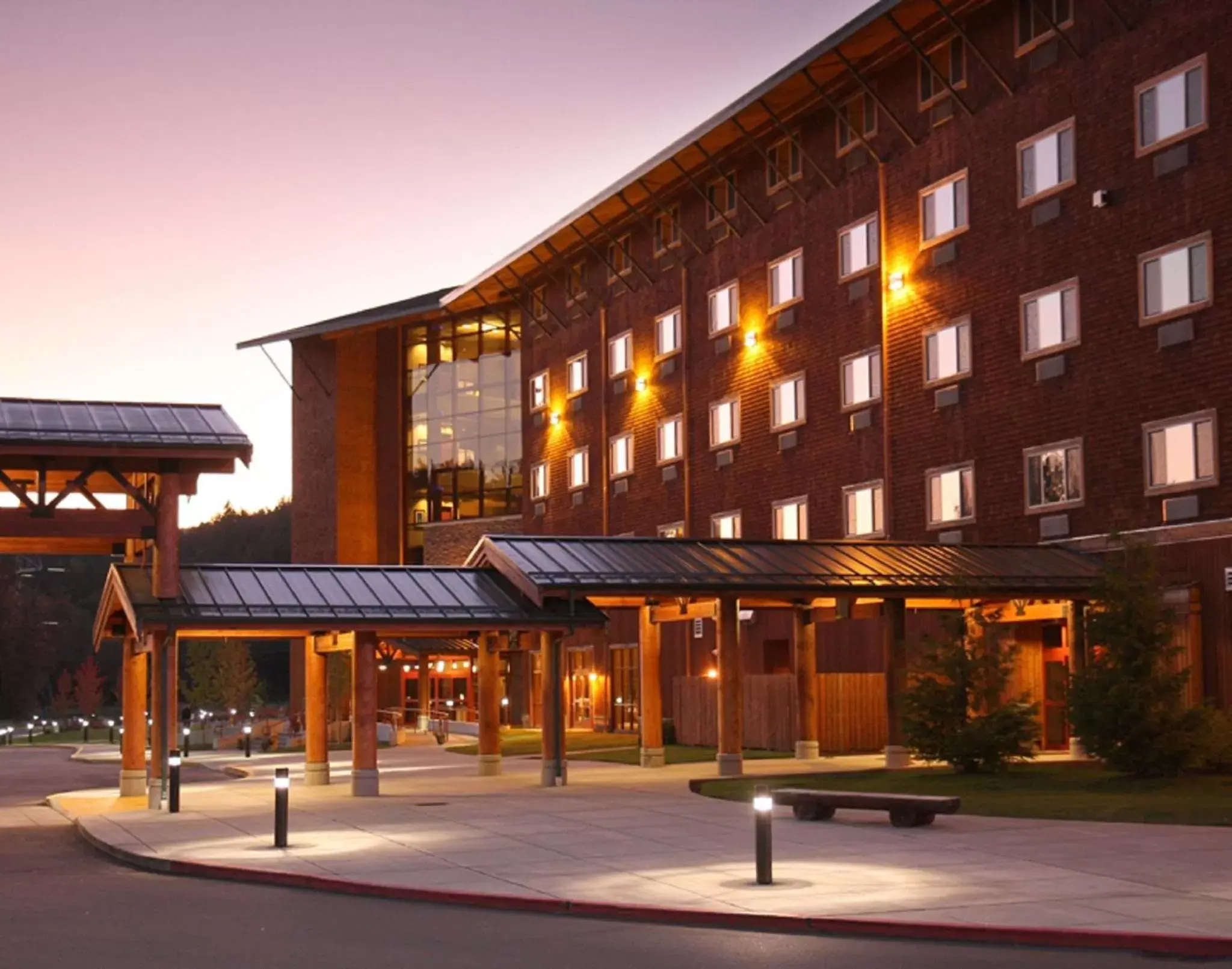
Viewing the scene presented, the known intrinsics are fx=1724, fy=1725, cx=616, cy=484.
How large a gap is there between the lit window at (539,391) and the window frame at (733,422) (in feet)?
43.0

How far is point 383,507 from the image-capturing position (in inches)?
2889

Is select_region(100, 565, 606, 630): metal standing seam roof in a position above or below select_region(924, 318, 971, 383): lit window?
below

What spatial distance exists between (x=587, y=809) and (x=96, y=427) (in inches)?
448

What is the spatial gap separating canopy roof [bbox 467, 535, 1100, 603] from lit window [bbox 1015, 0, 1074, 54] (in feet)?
34.0

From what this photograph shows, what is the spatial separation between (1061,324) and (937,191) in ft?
17.6

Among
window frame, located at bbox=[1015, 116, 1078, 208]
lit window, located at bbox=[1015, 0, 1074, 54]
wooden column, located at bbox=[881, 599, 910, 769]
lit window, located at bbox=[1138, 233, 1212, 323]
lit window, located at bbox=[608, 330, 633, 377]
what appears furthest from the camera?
lit window, located at bbox=[608, 330, 633, 377]

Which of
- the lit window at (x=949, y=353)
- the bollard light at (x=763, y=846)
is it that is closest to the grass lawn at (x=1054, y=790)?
the bollard light at (x=763, y=846)

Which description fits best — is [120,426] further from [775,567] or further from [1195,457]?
[1195,457]

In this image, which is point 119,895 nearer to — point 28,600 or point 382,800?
point 382,800

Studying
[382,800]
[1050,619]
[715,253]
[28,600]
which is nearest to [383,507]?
[715,253]

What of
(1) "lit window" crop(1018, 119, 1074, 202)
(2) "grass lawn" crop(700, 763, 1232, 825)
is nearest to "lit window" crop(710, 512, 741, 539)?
(1) "lit window" crop(1018, 119, 1074, 202)

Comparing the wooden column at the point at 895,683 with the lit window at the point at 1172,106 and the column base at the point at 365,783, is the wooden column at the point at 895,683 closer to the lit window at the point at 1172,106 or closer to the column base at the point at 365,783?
the column base at the point at 365,783

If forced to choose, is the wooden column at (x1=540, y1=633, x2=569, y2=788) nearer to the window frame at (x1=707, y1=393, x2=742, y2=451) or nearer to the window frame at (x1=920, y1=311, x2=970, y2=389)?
the window frame at (x1=920, y1=311, x2=970, y2=389)

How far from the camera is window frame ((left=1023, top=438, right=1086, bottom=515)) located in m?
33.9
